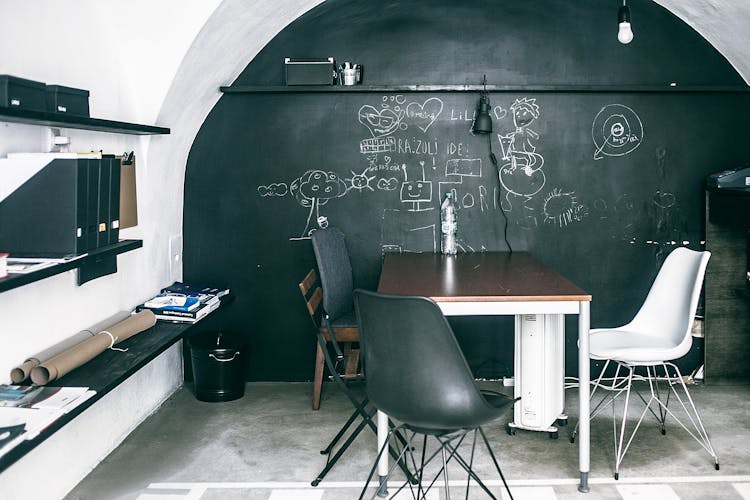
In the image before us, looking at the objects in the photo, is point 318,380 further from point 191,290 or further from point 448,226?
point 448,226

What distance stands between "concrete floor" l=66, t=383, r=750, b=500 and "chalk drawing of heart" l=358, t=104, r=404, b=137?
75.3 inches

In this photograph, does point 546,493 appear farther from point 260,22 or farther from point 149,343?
point 260,22

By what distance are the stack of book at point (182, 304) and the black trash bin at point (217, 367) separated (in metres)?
0.29

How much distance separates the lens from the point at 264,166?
17.5 feet

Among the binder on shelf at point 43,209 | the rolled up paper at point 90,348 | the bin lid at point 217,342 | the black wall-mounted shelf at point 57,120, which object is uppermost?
the black wall-mounted shelf at point 57,120

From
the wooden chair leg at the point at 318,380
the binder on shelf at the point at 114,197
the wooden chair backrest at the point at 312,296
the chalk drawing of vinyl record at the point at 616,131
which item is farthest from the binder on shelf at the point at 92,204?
the chalk drawing of vinyl record at the point at 616,131

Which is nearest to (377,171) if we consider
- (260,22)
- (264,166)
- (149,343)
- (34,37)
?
(264,166)

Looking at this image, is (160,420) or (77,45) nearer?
(77,45)

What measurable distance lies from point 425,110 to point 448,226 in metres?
0.83

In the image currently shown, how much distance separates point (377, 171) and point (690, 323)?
2368 millimetres

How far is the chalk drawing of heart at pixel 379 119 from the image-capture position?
208 inches

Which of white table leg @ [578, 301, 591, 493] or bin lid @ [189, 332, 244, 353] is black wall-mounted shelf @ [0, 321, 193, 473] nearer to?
bin lid @ [189, 332, 244, 353]

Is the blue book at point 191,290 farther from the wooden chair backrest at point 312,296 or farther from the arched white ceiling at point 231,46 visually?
the wooden chair backrest at point 312,296

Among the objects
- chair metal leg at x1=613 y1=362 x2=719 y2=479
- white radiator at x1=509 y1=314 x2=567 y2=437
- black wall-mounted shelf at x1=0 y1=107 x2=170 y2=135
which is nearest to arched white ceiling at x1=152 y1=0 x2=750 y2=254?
black wall-mounted shelf at x1=0 y1=107 x2=170 y2=135
